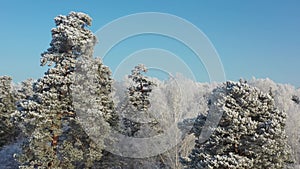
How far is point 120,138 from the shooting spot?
20109 millimetres

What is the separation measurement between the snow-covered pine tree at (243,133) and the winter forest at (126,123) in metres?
0.04

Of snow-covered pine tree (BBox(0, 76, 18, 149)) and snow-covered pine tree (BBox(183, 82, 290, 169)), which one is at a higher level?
snow-covered pine tree (BBox(0, 76, 18, 149))

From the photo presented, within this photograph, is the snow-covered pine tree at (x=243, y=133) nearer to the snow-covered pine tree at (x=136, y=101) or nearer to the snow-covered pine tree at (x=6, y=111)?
the snow-covered pine tree at (x=136, y=101)

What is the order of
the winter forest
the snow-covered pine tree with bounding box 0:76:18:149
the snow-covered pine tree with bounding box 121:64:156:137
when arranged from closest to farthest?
the winter forest → the snow-covered pine tree with bounding box 121:64:156:137 → the snow-covered pine tree with bounding box 0:76:18:149

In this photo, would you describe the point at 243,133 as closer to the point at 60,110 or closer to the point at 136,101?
the point at 60,110

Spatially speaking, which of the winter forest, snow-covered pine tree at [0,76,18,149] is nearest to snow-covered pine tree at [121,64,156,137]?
the winter forest

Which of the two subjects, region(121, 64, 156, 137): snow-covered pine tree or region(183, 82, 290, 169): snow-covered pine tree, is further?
region(121, 64, 156, 137): snow-covered pine tree

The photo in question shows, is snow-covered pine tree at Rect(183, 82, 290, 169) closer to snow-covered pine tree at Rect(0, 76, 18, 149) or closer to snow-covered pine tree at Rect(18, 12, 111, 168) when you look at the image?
snow-covered pine tree at Rect(18, 12, 111, 168)

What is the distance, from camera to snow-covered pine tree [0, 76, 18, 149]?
33844 mm

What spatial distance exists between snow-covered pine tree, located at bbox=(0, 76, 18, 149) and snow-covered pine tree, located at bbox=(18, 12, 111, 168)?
57.5ft

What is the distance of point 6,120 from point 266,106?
29461mm

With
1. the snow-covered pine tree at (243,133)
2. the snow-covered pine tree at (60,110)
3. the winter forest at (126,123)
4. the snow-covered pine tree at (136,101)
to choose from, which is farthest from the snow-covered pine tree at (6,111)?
the snow-covered pine tree at (243,133)

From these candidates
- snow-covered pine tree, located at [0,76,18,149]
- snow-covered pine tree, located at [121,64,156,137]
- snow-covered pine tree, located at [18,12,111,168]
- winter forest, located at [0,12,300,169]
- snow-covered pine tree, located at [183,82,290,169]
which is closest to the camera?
snow-covered pine tree, located at [183,82,290,169]

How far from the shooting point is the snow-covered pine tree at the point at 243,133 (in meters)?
12.7
